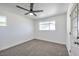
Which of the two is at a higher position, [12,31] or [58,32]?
[12,31]

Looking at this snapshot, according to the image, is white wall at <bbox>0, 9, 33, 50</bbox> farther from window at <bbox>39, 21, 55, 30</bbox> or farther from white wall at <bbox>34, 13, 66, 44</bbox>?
white wall at <bbox>34, 13, 66, 44</bbox>

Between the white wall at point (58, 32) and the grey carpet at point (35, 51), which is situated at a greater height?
the white wall at point (58, 32)

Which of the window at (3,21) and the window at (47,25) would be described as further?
the window at (47,25)

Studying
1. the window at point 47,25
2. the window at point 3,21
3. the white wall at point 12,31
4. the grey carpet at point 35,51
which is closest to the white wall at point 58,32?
the window at point 47,25

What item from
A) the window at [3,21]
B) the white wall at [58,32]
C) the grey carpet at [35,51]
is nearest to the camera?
the grey carpet at [35,51]

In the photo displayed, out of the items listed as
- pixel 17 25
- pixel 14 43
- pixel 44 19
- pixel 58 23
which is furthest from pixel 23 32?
pixel 58 23

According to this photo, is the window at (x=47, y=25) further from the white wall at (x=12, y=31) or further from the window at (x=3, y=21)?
→ the window at (x=3, y=21)

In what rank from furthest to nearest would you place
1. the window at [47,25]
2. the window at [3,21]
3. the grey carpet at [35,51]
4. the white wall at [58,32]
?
the window at [47,25] < the white wall at [58,32] < the window at [3,21] < the grey carpet at [35,51]

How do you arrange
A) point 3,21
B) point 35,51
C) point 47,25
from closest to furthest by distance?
point 35,51 < point 3,21 < point 47,25

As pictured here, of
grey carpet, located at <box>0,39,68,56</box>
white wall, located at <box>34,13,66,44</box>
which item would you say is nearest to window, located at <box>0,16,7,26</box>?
grey carpet, located at <box>0,39,68,56</box>

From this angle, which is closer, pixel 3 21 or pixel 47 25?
pixel 3 21

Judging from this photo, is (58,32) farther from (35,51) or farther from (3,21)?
(3,21)

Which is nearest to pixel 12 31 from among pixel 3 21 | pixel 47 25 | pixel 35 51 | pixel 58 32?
pixel 3 21

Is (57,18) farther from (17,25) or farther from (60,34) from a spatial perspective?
(17,25)
